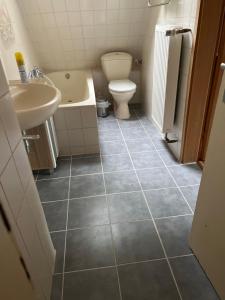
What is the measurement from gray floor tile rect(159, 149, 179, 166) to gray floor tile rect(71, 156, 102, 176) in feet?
2.04

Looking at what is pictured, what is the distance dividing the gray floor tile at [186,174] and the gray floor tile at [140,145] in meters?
0.41

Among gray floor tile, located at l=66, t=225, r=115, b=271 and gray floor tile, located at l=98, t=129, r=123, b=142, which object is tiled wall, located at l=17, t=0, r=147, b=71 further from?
gray floor tile, located at l=66, t=225, r=115, b=271

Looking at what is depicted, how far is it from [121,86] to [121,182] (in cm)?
A: 141

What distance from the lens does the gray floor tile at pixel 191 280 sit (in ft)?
3.65

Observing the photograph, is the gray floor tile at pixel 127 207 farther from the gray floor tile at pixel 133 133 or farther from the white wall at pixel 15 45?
the white wall at pixel 15 45

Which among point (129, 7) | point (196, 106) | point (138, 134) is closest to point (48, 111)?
point (196, 106)

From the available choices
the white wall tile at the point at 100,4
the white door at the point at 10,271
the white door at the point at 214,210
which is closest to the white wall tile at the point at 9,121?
the white door at the point at 10,271

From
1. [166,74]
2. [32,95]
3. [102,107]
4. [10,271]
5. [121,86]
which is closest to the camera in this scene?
[10,271]

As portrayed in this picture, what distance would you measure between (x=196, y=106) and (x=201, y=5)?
26.7 inches

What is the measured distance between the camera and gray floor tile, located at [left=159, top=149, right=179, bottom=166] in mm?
2078

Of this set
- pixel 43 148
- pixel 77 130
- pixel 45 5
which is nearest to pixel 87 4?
pixel 45 5

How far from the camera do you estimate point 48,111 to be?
4.09ft

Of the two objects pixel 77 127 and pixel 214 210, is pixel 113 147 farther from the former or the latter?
pixel 214 210

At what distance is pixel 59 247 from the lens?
4.54 ft
